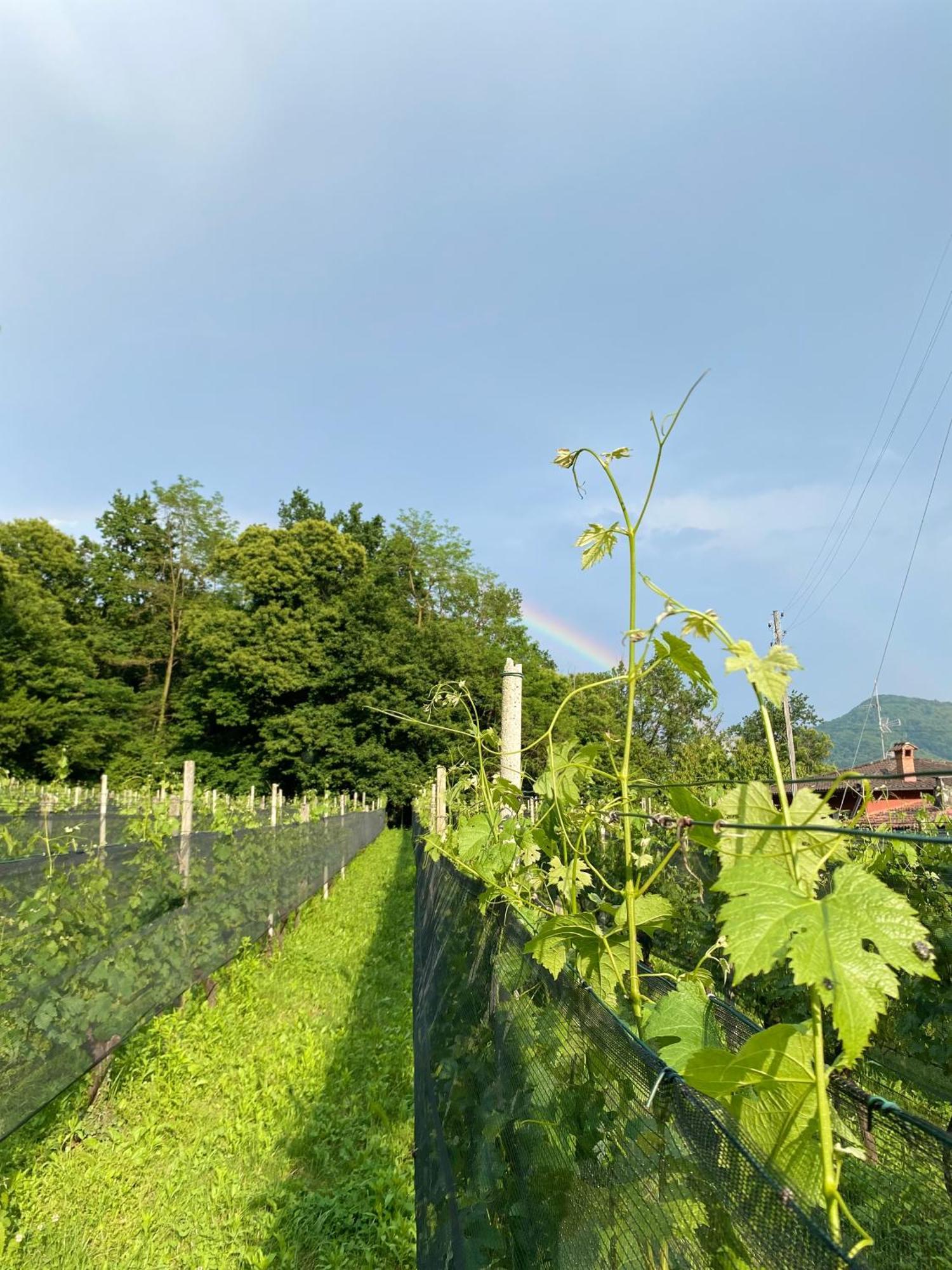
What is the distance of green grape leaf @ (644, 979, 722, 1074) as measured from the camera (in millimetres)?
983

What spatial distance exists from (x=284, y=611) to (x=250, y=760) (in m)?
6.41

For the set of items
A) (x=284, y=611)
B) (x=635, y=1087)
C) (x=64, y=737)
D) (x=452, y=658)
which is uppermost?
(x=284, y=611)

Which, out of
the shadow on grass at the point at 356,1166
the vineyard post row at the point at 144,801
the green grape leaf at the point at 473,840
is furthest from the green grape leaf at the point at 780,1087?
the vineyard post row at the point at 144,801

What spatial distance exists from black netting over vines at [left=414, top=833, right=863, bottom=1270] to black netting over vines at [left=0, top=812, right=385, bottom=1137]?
1472 millimetres

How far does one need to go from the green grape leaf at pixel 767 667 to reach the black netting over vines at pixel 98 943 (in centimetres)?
278

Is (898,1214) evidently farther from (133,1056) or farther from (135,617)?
(135,617)

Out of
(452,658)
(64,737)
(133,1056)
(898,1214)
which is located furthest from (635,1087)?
(64,737)

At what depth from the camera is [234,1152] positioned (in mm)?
3375

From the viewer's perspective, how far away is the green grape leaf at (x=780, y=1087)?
0.71 meters

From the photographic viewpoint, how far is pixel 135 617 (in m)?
34.3

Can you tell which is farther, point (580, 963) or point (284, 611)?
point (284, 611)

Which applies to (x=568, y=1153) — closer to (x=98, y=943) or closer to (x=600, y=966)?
(x=600, y=966)

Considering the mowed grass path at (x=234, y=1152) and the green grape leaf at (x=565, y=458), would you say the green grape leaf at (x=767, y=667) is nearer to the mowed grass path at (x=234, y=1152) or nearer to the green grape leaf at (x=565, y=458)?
the green grape leaf at (x=565, y=458)

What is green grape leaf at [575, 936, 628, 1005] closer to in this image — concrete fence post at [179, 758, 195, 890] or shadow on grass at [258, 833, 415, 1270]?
shadow on grass at [258, 833, 415, 1270]
